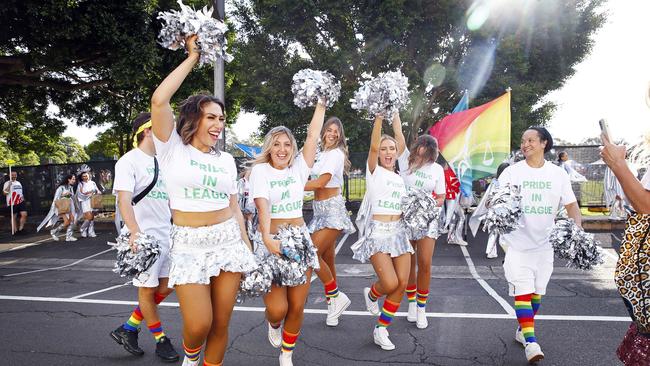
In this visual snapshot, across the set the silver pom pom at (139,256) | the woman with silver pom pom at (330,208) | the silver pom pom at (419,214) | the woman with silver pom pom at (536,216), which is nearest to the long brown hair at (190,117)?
the silver pom pom at (139,256)

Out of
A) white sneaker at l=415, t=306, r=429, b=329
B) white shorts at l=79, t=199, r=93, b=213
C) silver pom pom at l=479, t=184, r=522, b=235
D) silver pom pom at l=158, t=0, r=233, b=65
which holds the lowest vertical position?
white sneaker at l=415, t=306, r=429, b=329

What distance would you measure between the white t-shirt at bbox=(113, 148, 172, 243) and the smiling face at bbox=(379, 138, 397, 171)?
6.67 ft

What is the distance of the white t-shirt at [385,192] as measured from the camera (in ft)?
13.7

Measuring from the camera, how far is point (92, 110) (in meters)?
19.3

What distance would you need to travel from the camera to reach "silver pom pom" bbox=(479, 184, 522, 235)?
3717 millimetres

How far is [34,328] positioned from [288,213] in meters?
3.40

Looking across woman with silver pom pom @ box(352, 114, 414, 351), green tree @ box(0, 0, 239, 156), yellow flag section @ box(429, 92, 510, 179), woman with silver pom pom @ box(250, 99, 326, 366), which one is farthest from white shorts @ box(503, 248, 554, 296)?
green tree @ box(0, 0, 239, 156)

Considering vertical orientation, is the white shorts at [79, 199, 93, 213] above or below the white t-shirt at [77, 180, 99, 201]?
below

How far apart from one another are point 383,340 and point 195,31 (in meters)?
3.02

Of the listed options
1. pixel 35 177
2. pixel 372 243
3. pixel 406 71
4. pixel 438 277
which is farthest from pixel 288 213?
pixel 35 177

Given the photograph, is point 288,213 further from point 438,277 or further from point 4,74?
point 4,74

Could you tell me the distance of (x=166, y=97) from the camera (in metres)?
2.65

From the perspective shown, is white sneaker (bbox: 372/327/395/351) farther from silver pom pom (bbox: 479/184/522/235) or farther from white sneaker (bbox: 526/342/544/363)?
silver pom pom (bbox: 479/184/522/235)

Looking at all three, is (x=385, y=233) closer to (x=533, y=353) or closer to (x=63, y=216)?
(x=533, y=353)
